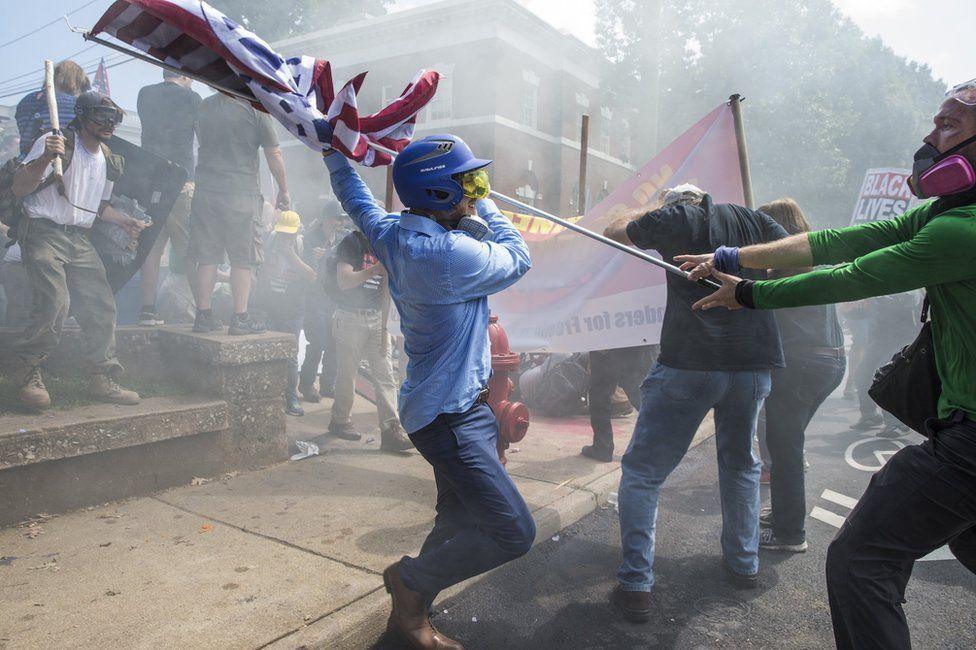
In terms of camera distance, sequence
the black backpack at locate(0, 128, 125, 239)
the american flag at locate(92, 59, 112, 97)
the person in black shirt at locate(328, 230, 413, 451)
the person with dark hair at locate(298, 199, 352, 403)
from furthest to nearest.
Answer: the american flag at locate(92, 59, 112, 97), the person with dark hair at locate(298, 199, 352, 403), the person in black shirt at locate(328, 230, 413, 451), the black backpack at locate(0, 128, 125, 239)

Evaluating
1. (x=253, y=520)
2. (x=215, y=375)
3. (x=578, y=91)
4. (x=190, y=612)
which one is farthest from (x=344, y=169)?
(x=578, y=91)

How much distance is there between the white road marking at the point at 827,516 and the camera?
4.38 metres

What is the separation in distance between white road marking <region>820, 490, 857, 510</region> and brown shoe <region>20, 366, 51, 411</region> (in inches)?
198

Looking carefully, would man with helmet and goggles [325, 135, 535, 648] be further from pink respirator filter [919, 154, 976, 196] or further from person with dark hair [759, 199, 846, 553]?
person with dark hair [759, 199, 846, 553]

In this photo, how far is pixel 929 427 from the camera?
79.2 inches

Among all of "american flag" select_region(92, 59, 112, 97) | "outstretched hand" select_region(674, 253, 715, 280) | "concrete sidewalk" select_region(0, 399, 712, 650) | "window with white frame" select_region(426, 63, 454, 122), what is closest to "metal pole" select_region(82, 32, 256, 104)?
"outstretched hand" select_region(674, 253, 715, 280)

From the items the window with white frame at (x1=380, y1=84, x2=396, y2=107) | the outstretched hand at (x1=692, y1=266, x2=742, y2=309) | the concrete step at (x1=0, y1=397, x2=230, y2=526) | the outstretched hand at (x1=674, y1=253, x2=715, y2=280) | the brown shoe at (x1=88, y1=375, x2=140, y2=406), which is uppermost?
the window with white frame at (x1=380, y1=84, x2=396, y2=107)

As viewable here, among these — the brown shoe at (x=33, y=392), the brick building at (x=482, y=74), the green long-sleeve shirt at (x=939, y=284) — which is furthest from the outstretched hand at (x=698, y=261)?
the brick building at (x=482, y=74)

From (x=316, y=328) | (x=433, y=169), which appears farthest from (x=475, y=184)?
(x=316, y=328)

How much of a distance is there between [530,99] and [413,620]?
2200 centimetres

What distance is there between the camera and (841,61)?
24750mm

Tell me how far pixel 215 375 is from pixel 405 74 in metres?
18.6

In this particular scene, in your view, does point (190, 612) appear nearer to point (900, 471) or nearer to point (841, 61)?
point (900, 471)

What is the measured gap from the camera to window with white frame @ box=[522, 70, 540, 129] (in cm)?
2253
